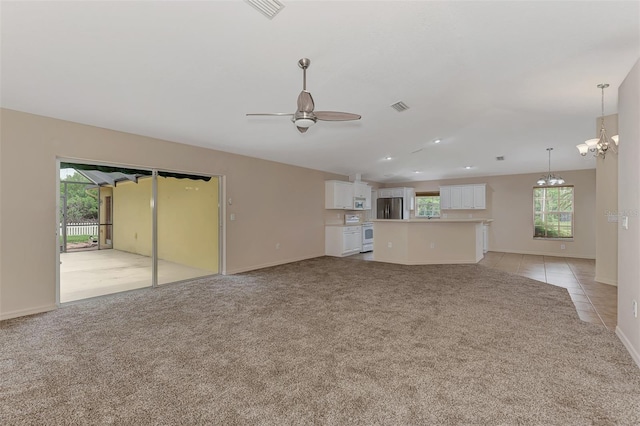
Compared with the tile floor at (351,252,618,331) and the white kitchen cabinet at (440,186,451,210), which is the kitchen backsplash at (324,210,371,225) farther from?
the white kitchen cabinet at (440,186,451,210)

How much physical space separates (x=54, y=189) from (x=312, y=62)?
357cm

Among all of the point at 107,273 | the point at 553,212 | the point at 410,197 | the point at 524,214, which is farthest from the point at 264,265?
the point at 553,212

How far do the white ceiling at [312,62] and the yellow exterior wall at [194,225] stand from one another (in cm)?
105

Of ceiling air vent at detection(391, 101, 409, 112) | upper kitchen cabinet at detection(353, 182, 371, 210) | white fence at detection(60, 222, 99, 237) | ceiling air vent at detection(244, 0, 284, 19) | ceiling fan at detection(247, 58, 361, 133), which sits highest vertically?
ceiling air vent at detection(391, 101, 409, 112)

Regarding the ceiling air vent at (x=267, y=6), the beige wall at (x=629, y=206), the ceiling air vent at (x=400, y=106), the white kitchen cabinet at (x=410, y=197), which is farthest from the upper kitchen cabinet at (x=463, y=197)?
the ceiling air vent at (x=267, y=6)

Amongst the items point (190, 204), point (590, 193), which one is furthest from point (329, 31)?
point (590, 193)

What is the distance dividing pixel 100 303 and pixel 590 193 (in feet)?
35.5

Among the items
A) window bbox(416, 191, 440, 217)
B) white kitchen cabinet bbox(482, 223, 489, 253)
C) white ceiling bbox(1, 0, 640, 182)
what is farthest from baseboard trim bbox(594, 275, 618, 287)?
window bbox(416, 191, 440, 217)

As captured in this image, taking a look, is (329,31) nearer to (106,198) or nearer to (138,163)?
(138,163)

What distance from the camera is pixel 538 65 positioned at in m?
3.12

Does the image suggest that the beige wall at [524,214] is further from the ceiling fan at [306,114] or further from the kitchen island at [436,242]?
the ceiling fan at [306,114]

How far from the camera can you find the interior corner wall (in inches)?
185

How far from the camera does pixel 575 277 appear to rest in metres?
5.50

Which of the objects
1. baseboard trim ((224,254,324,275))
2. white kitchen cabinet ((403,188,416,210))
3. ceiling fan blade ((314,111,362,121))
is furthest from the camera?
white kitchen cabinet ((403,188,416,210))
